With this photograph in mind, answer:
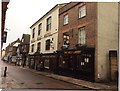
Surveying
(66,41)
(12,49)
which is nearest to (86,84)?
(66,41)

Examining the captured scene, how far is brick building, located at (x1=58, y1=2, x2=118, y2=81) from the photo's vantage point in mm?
8656

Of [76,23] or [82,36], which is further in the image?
[76,23]

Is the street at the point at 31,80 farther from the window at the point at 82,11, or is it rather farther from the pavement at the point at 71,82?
the window at the point at 82,11

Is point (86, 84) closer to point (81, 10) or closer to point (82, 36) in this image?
point (82, 36)

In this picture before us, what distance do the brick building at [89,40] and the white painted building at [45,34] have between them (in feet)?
0.96

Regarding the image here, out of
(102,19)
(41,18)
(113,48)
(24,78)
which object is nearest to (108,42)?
(113,48)

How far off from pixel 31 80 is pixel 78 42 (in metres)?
2.56

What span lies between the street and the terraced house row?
55 cm

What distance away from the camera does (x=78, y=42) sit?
362 inches

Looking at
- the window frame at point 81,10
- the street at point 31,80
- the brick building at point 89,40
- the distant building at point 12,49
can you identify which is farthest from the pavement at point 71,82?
the window frame at point 81,10

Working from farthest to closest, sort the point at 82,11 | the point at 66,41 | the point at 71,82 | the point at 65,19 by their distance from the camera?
the point at 65,19, the point at 82,11, the point at 66,41, the point at 71,82

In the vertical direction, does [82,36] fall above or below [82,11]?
below

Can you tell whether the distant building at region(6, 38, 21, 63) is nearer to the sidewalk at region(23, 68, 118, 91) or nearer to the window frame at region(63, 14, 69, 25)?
the sidewalk at region(23, 68, 118, 91)

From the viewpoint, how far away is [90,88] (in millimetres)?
7664
